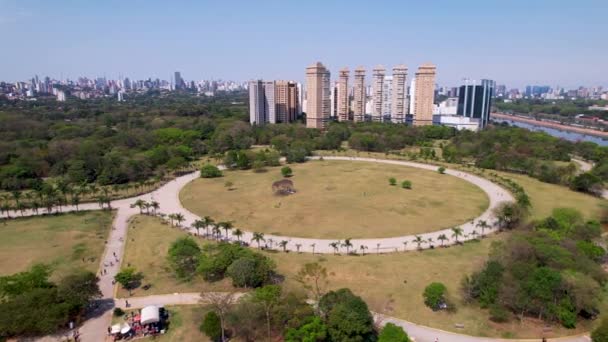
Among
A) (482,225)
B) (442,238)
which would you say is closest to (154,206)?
(442,238)

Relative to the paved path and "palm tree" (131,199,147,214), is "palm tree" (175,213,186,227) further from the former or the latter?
"palm tree" (131,199,147,214)

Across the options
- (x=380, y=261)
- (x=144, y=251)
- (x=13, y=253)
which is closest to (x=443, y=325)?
(x=380, y=261)

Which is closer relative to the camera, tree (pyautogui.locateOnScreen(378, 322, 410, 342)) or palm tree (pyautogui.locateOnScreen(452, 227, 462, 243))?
tree (pyautogui.locateOnScreen(378, 322, 410, 342))

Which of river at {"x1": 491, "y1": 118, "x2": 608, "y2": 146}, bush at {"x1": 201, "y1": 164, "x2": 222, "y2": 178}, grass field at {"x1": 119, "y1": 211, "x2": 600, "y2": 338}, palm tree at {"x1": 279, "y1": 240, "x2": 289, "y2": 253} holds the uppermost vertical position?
river at {"x1": 491, "y1": 118, "x2": 608, "y2": 146}

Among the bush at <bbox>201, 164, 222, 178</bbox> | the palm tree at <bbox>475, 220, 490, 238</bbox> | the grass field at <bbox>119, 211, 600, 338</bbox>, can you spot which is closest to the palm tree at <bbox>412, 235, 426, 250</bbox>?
the grass field at <bbox>119, 211, 600, 338</bbox>

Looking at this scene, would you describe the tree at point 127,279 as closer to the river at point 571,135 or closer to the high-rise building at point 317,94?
the high-rise building at point 317,94

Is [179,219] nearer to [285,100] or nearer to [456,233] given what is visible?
[456,233]
